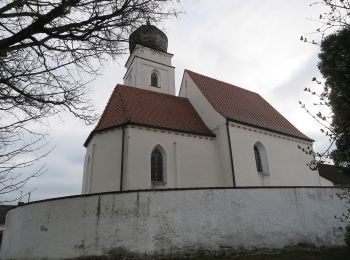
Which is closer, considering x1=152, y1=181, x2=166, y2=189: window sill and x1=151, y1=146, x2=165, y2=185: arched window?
x1=152, y1=181, x2=166, y2=189: window sill

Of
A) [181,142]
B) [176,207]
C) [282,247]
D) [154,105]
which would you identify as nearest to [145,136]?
[181,142]

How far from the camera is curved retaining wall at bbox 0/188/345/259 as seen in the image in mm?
9016

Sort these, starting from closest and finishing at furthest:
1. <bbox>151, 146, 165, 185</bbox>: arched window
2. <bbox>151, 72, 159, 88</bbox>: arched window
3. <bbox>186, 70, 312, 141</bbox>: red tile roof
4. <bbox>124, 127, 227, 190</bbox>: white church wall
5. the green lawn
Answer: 1. the green lawn
2. <bbox>124, 127, 227, 190</bbox>: white church wall
3. <bbox>151, 146, 165, 185</bbox>: arched window
4. <bbox>186, 70, 312, 141</bbox>: red tile roof
5. <bbox>151, 72, 159, 88</bbox>: arched window

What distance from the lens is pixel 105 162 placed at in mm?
13875

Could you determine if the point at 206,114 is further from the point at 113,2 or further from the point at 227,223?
the point at 113,2

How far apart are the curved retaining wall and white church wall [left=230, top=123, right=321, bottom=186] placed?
440 cm

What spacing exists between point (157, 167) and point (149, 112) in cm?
282

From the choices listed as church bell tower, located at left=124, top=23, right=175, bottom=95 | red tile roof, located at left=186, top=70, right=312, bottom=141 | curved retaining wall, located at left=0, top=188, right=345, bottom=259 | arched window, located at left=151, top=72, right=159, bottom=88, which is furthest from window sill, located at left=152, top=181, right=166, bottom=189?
arched window, located at left=151, top=72, right=159, bottom=88

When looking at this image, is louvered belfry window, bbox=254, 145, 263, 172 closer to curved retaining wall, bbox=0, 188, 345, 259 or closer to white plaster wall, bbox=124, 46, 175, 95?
curved retaining wall, bbox=0, 188, 345, 259

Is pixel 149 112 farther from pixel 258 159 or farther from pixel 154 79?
pixel 154 79

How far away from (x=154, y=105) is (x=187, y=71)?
4.20 meters

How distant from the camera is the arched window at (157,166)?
1395 cm

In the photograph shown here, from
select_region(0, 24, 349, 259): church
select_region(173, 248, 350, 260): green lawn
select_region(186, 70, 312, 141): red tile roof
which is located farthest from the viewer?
select_region(186, 70, 312, 141): red tile roof

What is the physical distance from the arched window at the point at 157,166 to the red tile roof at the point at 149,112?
1104 millimetres
